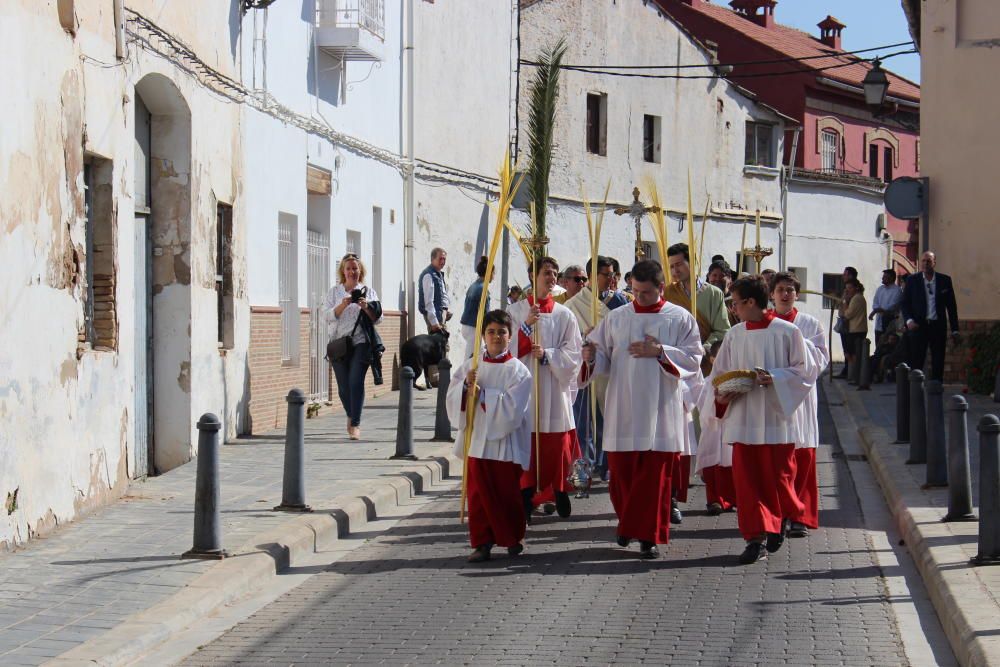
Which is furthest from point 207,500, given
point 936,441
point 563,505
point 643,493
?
point 936,441

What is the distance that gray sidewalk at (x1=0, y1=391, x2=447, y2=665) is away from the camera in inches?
276

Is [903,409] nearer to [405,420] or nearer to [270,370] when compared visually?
[405,420]

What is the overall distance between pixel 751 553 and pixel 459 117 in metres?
17.8

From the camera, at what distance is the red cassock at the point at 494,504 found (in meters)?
9.05

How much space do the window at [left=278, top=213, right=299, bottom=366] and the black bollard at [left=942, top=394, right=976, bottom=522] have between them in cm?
942

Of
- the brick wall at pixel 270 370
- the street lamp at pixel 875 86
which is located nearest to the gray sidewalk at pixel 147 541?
the brick wall at pixel 270 370

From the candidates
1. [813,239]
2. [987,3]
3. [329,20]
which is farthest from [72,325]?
[813,239]

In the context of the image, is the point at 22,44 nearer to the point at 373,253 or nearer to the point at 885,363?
the point at 373,253

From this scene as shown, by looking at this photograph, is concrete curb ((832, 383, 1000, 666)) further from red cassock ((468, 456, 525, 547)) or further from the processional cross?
the processional cross

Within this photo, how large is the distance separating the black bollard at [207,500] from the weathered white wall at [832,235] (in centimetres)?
3139

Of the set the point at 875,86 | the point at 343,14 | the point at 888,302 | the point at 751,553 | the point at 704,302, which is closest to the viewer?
the point at 751,553

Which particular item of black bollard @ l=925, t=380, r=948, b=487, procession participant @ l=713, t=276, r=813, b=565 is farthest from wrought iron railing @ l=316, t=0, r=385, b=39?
procession participant @ l=713, t=276, r=813, b=565

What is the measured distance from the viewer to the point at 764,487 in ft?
29.9

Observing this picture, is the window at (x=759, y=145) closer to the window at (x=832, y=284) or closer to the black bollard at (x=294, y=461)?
the window at (x=832, y=284)
